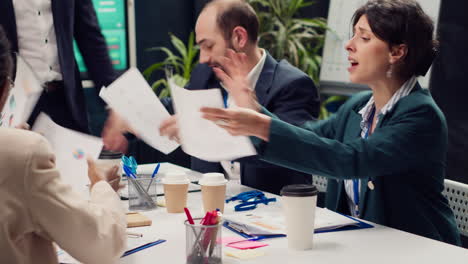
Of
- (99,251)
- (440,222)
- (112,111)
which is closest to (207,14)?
(112,111)

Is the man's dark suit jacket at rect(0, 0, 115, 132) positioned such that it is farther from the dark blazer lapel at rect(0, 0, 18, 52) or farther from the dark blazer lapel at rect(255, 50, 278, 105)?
the dark blazer lapel at rect(255, 50, 278, 105)

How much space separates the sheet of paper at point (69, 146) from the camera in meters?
1.59

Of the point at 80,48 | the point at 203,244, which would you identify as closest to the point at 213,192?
the point at 203,244

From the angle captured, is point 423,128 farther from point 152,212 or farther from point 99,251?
point 99,251

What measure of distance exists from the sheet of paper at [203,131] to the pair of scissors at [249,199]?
0.56 feet

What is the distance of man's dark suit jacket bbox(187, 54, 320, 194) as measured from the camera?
2.51 metres

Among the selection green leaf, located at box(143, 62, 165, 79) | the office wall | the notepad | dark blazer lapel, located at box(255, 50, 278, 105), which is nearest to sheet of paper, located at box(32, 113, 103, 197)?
the notepad

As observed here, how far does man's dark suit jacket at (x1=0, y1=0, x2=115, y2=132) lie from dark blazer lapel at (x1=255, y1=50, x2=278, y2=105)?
961mm

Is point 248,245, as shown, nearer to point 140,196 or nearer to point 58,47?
point 140,196

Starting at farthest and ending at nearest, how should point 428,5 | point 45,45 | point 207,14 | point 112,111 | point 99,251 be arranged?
point 428,5 → point 45,45 → point 207,14 → point 112,111 → point 99,251

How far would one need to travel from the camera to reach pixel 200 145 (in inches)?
77.4

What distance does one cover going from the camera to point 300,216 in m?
1.54

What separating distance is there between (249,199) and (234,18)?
1015 millimetres

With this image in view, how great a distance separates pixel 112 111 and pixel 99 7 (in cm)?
261
